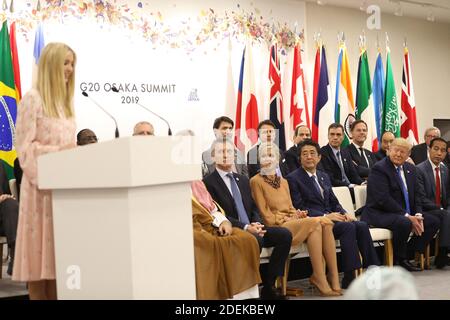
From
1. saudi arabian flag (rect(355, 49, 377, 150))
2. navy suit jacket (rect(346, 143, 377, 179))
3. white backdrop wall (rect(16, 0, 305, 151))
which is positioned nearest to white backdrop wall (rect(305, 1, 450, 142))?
saudi arabian flag (rect(355, 49, 377, 150))

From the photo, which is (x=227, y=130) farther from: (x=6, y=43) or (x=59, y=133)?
(x=59, y=133)

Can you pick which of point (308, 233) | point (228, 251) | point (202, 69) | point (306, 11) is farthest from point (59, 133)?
point (306, 11)

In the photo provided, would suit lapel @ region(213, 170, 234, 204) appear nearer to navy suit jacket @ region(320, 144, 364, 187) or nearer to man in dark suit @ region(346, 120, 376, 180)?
navy suit jacket @ region(320, 144, 364, 187)

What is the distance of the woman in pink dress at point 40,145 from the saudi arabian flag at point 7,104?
312cm

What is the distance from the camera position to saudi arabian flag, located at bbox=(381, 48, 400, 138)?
8.70 metres

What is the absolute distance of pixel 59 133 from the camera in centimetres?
292

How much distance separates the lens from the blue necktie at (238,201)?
15.9ft

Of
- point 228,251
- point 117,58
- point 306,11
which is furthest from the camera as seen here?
point 306,11

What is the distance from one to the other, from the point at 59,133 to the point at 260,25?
5.65 meters

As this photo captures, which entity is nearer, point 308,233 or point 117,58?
point 308,233

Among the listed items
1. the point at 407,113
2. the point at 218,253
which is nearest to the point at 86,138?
the point at 218,253

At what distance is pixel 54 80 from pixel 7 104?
3.20m

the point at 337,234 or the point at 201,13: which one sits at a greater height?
the point at 201,13

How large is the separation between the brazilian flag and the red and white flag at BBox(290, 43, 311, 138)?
3.46 meters
